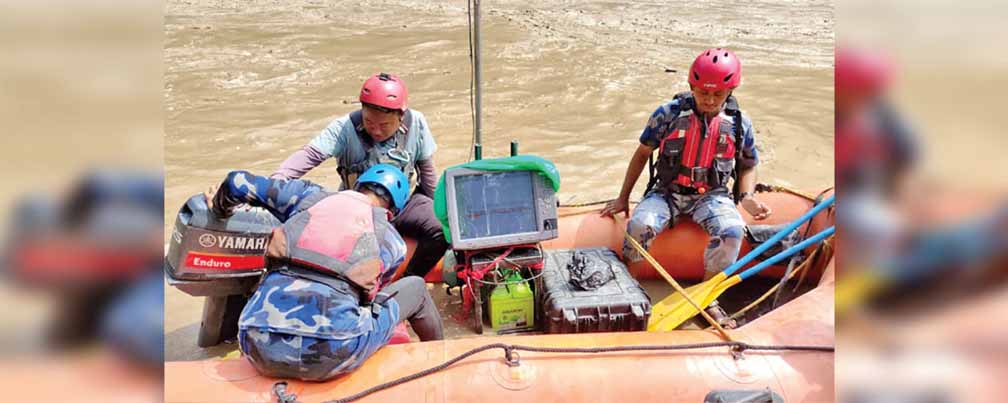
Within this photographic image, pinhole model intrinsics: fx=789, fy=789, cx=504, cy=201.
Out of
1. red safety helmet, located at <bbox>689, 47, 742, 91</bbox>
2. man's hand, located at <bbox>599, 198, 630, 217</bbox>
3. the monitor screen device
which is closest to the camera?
the monitor screen device

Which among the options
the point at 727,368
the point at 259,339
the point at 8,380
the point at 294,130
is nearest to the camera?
the point at 8,380

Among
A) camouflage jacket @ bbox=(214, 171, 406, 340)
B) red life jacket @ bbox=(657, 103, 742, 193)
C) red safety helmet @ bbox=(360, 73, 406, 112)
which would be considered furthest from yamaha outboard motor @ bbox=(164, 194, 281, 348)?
red life jacket @ bbox=(657, 103, 742, 193)

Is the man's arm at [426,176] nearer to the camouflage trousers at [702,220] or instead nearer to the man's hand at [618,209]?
the man's hand at [618,209]

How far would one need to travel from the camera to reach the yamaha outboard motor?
9.22 ft

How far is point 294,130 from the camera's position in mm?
7762

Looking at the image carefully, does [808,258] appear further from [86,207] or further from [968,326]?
[86,207]

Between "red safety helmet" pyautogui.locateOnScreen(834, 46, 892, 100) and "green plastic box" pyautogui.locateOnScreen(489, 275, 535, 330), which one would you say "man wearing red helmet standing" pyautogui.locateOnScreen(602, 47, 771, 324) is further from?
"red safety helmet" pyautogui.locateOnScreen(834, 46, 892, 100)

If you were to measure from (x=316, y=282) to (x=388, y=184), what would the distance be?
525mm

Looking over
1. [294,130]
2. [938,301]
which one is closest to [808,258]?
[938,301]

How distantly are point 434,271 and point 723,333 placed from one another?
162cm

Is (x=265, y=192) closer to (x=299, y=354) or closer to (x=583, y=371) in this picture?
(x=299, y=354)

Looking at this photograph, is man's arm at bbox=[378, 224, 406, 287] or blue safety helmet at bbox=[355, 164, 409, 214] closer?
man's arm at bbox=[378, 224, 406, 287]

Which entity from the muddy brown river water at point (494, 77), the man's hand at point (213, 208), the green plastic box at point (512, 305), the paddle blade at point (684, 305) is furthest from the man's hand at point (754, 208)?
the man's hand at point (213, 208)

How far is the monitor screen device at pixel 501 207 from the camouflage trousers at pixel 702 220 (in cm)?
55
